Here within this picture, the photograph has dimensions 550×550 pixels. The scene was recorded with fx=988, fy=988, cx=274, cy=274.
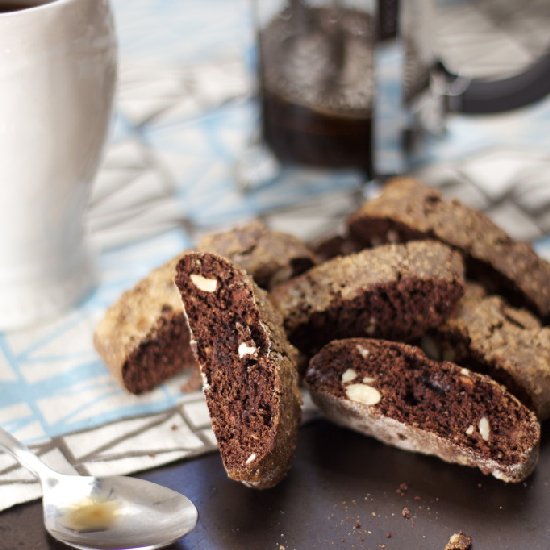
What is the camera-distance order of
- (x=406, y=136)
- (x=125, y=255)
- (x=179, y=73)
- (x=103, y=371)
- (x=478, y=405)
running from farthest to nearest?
(x=179, y=73), (x=406, y=136), (x=125, y=255), (x=103, y=371), (x=478, y=405)

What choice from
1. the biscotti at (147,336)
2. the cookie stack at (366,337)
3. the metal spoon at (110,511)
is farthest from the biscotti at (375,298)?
the metal spoon at (110,511)

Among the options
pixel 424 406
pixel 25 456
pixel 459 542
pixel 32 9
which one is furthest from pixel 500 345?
pixel 32 9

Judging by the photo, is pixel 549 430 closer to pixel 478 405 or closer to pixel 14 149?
pixel 478 405

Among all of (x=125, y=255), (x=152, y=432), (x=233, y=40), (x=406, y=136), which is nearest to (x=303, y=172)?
(x=406, y=136)

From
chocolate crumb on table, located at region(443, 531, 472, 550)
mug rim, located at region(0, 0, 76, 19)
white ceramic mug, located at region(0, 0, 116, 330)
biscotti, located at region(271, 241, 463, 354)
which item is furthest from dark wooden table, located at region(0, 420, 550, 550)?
mug rim, located at region(0, 0, 76, 19)

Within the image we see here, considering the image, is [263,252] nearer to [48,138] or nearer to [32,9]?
[48,138]

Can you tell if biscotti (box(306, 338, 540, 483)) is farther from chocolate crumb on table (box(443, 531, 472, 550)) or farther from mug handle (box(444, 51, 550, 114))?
mug handle (box(444, 51, 550, 114))

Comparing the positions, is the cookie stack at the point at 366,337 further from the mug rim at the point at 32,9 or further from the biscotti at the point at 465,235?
the mug rim at the point at 32,9
